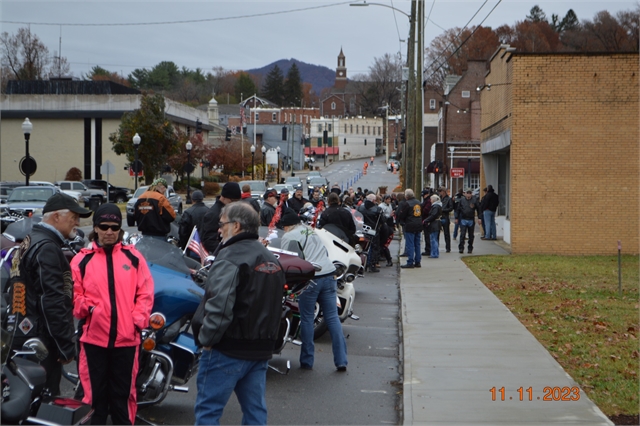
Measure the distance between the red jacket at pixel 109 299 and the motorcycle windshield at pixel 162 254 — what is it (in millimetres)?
1161

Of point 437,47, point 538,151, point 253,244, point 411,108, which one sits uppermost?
point 437,47

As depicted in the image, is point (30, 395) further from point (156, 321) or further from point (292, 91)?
point (292, 91)

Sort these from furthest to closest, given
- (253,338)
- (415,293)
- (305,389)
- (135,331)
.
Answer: (415,293)
(305,389)
(135,331)
(253,338)

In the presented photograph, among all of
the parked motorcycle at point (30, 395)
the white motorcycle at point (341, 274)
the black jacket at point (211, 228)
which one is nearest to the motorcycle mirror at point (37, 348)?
the parked motorcycle at point (30, 395)

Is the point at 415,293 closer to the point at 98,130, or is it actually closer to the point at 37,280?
the point at 37,280

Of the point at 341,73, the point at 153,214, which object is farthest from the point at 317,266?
the point at 341,73

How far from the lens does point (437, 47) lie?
3644 inches

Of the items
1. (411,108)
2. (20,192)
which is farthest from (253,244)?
(20,192)

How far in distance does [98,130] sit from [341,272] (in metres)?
59.2

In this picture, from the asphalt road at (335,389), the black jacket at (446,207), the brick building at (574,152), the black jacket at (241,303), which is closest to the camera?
the black jacket at (241,303)

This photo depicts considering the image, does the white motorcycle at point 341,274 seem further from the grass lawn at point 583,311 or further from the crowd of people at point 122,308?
the crowd of people at point 122,308

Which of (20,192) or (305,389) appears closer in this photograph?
(305,389)

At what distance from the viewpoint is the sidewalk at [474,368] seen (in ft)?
22.7

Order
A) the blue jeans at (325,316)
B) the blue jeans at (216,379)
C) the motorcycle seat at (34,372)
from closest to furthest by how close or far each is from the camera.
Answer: the blue jeans at (216,379)
the motorcycle seat at (34,372)
the blue jeans at (325,316)
